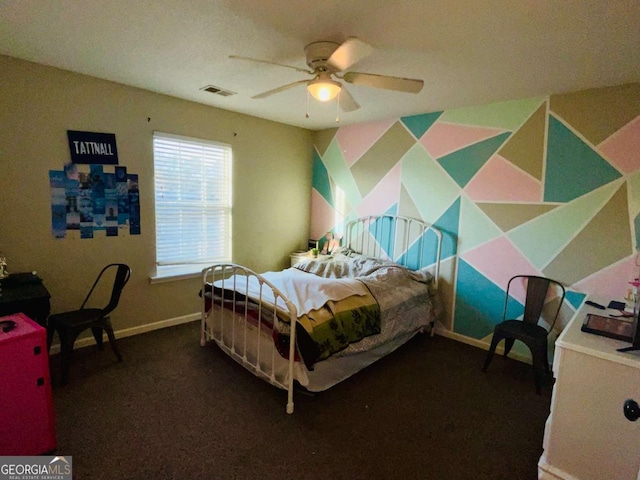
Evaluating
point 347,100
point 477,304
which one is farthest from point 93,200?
point 477,304

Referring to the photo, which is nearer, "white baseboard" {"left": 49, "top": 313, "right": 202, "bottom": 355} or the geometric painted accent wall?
the geometric painted accent wall

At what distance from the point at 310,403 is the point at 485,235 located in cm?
230

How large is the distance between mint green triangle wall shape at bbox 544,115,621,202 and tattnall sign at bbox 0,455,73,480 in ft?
12.7

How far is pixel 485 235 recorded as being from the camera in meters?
3.35

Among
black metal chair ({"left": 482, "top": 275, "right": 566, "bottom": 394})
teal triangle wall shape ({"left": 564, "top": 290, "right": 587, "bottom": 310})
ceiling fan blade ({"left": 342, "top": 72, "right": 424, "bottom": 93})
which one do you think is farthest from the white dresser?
ceiling fan blade ({"left": 342, "top": 72, "right": 424, "bottom": 93})

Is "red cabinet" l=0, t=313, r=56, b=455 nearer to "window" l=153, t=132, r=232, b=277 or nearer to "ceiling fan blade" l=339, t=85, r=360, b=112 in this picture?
"window" l=153, t=132, r=232, b=277

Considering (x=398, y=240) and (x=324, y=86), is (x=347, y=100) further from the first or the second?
(x=398, y=240)

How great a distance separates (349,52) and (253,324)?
1.95 metres

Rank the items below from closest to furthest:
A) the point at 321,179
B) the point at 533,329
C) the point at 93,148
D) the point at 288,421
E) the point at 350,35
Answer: the point at 350,35 → the point at 288,421 → the point at 533,329 → the point at 93,148 → the point at 321,179

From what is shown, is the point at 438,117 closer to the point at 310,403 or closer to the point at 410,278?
the point at 410,278

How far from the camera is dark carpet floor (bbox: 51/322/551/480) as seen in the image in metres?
1.86

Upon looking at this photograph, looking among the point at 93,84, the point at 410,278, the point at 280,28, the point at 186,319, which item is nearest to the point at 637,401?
the point at 410,278

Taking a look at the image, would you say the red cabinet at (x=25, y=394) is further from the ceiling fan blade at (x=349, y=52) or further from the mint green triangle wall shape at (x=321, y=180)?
the mint green triangle wall shape at (x=321, y=180)

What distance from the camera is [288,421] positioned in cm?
222
